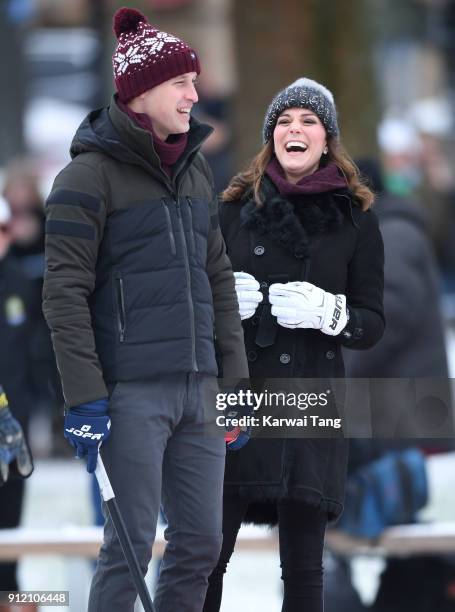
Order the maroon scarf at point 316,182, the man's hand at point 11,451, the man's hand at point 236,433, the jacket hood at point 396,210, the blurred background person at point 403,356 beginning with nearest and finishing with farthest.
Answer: the man's hand at point 236,433 → the maroon scarf at point 316,182 → the man's hand at point 11,451 → the blurred background person at point 403,356 → the jacket hood at point 396,210

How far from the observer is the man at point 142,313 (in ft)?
11.6

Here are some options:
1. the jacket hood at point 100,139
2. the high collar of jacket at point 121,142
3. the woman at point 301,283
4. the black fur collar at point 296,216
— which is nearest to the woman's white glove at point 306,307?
the woman at point 301,283

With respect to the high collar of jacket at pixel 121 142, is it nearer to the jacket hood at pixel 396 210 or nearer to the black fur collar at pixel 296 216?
the black fur collar at pixel 296 216

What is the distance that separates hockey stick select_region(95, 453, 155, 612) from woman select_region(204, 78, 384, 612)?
0.45m

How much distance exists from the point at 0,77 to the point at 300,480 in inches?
439

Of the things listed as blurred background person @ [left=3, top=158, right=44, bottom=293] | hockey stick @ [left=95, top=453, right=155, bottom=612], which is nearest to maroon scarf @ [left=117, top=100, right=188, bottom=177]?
hockey stick @ [left=95, top=453, right=155, bottom=612]

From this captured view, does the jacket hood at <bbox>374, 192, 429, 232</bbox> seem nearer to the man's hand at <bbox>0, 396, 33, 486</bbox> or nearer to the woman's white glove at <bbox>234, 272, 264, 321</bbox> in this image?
the woman's white glove at <bbox>234, 272, 264, 321</bbox>

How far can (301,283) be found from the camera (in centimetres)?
380

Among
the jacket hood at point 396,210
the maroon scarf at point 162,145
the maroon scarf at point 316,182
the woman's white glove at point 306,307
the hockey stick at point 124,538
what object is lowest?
the hockey stick at point 124,538

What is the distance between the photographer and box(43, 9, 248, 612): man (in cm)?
353

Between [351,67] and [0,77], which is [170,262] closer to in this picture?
[351,67]

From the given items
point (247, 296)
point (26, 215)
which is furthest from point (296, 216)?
point (26, 215)

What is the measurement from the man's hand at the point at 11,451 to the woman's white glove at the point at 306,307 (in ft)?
2.61

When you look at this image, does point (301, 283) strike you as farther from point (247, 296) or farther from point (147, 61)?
point (147, 61)
